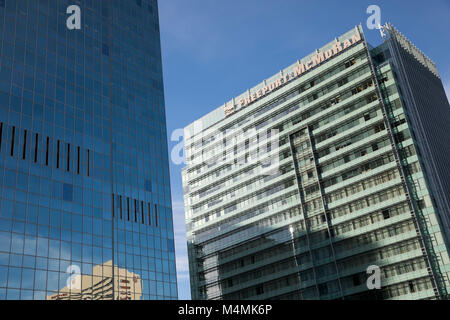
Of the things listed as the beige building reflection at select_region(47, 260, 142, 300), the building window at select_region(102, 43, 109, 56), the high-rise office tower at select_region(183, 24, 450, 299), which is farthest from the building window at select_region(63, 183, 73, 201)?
the high-rise office tower at select_region(183, 24, 450, 299)

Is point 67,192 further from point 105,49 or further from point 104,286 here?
point 105,49

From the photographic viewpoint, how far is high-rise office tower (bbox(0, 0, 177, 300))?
55469 mm

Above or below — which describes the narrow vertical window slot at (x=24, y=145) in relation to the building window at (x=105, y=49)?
below

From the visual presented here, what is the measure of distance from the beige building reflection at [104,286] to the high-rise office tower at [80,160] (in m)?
0.13

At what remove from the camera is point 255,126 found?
124 m

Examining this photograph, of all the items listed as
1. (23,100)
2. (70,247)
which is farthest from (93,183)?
(23,100)

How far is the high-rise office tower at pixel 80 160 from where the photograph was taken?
55.5 meters

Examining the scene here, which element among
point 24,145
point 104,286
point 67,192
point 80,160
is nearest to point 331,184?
point 80,160

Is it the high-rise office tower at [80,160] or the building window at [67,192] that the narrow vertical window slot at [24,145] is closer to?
the high-rise office tower at [80,160]

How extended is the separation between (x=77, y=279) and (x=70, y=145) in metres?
18.1

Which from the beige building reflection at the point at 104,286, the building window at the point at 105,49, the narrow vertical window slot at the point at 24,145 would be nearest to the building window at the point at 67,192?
the narrow vertical window slot at the point at 24,145

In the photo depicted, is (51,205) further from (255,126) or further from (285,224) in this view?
(255,126)

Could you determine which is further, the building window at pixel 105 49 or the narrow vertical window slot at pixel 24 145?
the building window at pixel 105 49

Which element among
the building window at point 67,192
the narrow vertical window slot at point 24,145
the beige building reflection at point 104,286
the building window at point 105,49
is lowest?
the beige building reflection at point 104,286
